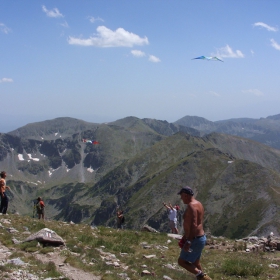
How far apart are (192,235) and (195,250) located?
0.53 meters

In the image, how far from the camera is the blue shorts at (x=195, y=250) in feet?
32.3

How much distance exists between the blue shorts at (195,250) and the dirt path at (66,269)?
3449mm

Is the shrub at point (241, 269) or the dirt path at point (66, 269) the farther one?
the shrub at point (241, 269)

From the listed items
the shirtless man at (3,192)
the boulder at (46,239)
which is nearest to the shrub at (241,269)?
Answer: the boulder at (46,239)

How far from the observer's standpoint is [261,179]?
184m

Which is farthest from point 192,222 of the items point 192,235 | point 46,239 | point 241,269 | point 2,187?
point 2,187

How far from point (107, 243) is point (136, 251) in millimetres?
1556

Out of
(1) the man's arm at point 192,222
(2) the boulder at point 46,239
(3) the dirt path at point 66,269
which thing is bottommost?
(3) the dirt path at point 66,269

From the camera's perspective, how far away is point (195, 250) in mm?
9906

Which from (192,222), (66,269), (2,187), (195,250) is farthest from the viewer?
(2,187)

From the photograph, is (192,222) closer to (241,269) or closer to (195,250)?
(195,250)

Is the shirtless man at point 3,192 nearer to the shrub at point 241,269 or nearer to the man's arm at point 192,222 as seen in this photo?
the shrub at point 241,269

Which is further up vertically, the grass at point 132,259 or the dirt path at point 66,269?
the dirt path at point 66,269

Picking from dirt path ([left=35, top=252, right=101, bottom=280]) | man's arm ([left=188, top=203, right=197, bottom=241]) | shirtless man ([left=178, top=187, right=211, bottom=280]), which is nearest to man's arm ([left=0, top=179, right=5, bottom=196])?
dirt path ([left=35, top=252, right=101, bottom=280])
